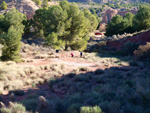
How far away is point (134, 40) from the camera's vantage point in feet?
104

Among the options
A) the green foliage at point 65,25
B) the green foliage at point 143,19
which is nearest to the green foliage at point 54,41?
the green foliage at point 65,25

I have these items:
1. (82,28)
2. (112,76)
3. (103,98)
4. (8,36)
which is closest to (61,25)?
(82,28)

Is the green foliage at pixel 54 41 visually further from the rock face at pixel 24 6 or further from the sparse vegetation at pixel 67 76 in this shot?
the rock face at pixel 24 6

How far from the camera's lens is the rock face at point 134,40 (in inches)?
1139

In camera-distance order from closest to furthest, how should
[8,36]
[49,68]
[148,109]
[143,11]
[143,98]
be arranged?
[148,109] → [143,98] → [49,68] → [8,36] → [143,11]

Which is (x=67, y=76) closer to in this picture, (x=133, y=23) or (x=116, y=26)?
(x=133, y=23)

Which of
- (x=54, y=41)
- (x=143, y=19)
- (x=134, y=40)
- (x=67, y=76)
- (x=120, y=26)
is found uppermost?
(x=143, y=19)

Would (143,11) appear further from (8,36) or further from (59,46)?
(8,36)

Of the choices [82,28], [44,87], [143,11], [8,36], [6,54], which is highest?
[143,11]

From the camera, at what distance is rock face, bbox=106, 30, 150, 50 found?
28.9 metres

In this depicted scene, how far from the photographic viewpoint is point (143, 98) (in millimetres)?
5582

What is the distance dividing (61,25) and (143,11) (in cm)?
2454

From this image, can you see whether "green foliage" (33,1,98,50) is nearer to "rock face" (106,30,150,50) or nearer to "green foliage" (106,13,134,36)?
"rock face" (106,30,150,50)

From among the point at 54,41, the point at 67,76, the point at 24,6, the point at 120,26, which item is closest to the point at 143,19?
the point at 120,26
